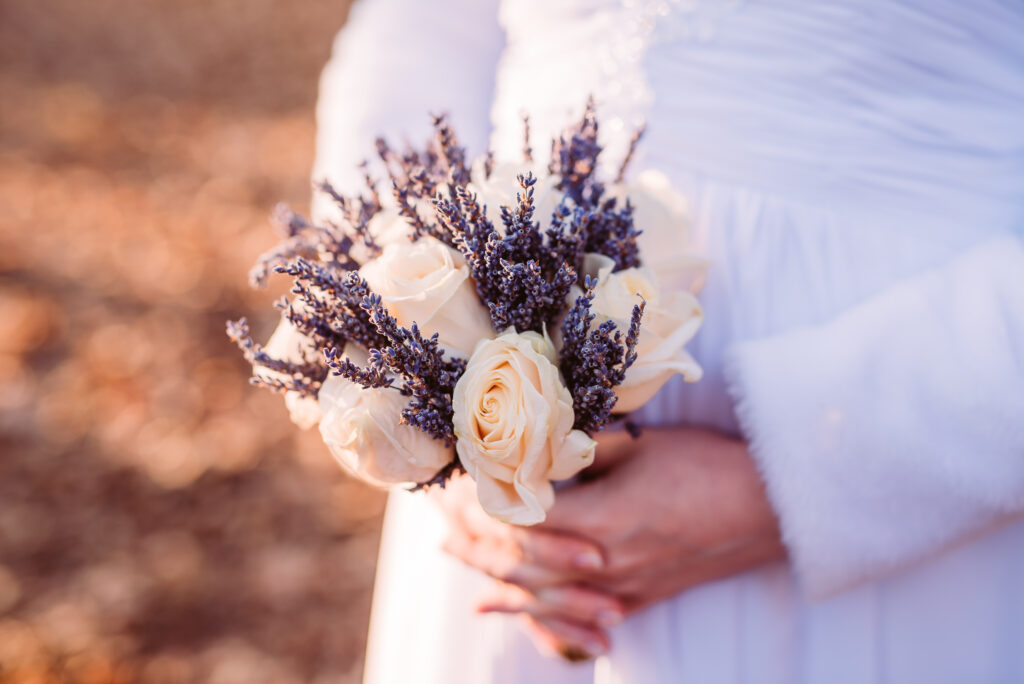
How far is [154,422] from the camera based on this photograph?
3.32 m

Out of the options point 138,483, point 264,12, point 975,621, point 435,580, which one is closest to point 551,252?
point 435,580

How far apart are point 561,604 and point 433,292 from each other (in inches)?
27.6

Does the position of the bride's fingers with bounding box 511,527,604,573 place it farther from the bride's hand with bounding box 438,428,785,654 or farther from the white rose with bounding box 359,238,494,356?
the white rose with bounding box 359,238,494,356

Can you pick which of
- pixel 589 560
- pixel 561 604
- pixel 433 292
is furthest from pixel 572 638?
pixel 433 292

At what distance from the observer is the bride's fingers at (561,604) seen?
120 cm

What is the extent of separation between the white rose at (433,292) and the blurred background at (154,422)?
7.78 ft

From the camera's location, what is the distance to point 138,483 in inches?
122

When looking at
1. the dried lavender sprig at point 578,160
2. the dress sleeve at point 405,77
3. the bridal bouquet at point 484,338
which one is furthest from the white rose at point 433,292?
the dress sleeve at point 405,77

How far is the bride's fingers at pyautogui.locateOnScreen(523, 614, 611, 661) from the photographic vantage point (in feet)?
4.04

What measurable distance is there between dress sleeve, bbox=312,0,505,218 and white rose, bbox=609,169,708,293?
2.52 feet

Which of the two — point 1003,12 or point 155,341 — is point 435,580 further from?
point 155,341

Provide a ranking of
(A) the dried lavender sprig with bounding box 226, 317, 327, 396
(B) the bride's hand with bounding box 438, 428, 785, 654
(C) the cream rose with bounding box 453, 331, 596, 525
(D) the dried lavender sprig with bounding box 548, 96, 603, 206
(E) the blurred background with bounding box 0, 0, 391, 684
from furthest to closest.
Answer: (E) the blurred background with bounding box 0, 0, 391, 684 < (B) the bride's hand with bounding box 438, 428, 785, 654 < (D) the dried lavender sprig with bounding box 548, 96, 603, 206 < (A) the dried lavender sprig with bounding box 226, 317, 327, 396 < (C) the cream rose with bounding box 453, 331, 596, 525

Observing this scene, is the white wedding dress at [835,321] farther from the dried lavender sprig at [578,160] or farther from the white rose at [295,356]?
the white rose at [295,356]

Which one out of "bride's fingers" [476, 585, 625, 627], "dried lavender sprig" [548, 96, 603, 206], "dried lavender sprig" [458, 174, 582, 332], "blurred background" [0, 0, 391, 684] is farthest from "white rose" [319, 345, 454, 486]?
"blurred background" [0, 0, 391, 684]
